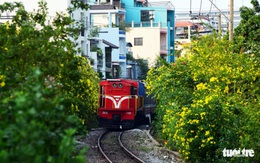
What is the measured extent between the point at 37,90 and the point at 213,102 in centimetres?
1320

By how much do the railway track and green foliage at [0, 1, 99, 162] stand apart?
7232mm

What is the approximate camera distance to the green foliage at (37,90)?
6.41m

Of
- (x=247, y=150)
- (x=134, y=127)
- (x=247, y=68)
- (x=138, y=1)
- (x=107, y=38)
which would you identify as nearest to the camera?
(x=247, y=150)

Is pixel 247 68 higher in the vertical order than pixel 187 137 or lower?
higher

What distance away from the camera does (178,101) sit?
22.9 metres

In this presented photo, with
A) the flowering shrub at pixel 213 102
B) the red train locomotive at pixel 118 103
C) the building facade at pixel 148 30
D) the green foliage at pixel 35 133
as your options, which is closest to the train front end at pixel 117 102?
the red train locomotive at pixel 118 103

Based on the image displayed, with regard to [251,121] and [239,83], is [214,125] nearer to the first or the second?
[251,121]

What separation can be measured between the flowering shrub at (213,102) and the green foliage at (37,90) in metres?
4.88

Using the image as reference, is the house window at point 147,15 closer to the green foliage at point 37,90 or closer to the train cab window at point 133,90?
the train cab window at point 133,90

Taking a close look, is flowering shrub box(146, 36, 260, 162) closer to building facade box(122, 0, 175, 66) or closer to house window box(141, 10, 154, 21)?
building facade box(122, 0, 175, 66)

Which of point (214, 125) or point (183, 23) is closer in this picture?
point (214, 125)

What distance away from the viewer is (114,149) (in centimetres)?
2700

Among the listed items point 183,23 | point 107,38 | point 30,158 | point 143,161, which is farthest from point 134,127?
point 183,23

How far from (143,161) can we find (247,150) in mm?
4463
